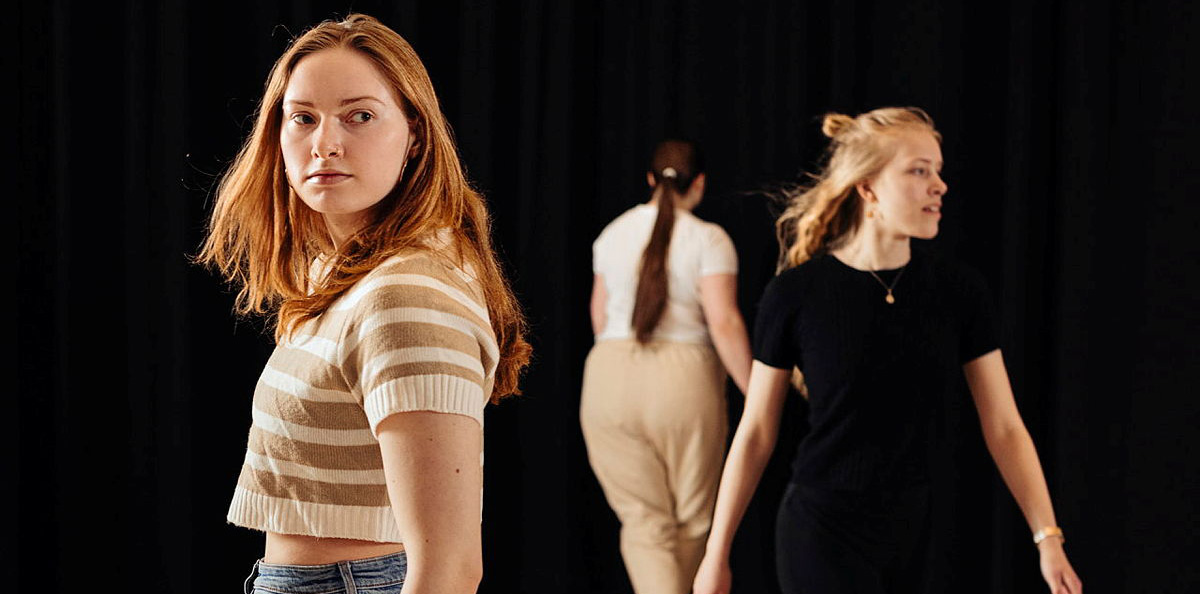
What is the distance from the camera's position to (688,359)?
312 cm

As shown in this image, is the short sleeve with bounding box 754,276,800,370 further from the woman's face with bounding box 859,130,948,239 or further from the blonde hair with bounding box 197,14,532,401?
the blonde hair with bounding box 197,14,532,401

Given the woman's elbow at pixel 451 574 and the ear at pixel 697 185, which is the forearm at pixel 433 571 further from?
the ear at pixel 697 185

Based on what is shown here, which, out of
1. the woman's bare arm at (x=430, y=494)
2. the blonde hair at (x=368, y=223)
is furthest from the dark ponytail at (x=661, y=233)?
the woman's bare arm at (x=430, y=494)

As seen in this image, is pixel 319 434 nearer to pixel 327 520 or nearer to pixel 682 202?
pixel 327 520

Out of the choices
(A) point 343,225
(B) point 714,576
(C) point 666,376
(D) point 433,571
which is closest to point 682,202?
(C) point 666,376

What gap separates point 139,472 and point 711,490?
1.69 metres

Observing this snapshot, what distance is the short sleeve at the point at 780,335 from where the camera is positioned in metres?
2.27

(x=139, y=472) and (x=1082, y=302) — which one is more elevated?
(x=1082, y=302)

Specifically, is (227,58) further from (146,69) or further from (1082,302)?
(1082,302)

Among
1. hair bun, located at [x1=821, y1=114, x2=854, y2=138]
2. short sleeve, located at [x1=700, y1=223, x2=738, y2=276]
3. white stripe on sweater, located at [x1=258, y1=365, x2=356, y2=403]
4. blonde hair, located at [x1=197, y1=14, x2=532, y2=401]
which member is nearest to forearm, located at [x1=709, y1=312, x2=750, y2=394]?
short sleeve, located at [x1=700, y1=223, x2=738, y2=276]

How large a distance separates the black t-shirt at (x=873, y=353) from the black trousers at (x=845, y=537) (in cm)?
3

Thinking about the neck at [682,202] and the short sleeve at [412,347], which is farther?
the neck at [682,202]

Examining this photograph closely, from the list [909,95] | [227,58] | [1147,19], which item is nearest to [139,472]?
[227,58]

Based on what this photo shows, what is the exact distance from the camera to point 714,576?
2195 mm
